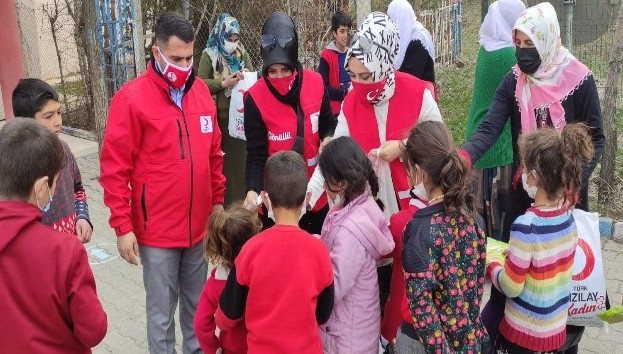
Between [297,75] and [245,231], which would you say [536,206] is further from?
[297,75]

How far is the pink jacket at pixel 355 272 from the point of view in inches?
92.7

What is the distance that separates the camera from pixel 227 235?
2.42m

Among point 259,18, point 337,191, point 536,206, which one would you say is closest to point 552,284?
point 536,206

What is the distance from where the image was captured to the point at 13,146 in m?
2.05

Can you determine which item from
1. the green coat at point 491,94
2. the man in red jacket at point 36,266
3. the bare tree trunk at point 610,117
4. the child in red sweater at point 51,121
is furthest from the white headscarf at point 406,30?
the man in red jacket at point 36,266

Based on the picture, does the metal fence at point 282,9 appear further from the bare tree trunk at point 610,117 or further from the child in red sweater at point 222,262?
the child in red sweater at point 222,262

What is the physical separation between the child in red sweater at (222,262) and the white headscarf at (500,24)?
2384mm

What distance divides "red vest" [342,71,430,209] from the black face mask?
53cm

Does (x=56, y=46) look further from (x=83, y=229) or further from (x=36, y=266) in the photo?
(x=36, y=266)

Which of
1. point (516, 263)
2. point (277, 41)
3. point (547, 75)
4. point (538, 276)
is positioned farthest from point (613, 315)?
point (277, 41)

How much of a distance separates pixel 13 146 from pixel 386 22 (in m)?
1.74

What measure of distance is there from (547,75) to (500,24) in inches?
44.9

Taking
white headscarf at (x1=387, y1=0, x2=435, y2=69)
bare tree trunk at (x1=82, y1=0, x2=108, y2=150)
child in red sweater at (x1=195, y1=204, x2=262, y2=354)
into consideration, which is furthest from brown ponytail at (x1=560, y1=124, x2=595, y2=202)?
bare tree trunk at (x1=82, y1=0, x2=108, y2=150)

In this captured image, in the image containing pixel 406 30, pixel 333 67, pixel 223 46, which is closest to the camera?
pixel 406 30
